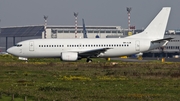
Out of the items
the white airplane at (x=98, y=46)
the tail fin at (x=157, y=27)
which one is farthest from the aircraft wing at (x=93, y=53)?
the tail fin at (x=157, y=27)

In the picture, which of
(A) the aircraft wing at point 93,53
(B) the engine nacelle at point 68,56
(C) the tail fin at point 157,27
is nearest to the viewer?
(A) the aircraft wing at point 93,53

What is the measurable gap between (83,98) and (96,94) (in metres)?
2.04

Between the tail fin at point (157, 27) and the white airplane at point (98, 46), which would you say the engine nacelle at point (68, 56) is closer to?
the white airplane at point (98, 46)

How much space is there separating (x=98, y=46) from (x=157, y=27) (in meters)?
7.89

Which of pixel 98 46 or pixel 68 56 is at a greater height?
pixel 98 46

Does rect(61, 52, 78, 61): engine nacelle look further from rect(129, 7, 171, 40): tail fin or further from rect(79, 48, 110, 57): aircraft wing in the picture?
rect(129, 7, 171, 40): tail fin

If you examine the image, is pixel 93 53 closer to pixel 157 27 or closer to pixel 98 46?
pixel 98 46

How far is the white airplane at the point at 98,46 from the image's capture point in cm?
6788

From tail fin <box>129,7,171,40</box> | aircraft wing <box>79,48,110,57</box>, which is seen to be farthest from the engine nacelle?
tail fin <box>129,7,171,40</box>

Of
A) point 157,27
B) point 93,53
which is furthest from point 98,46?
point 157,27

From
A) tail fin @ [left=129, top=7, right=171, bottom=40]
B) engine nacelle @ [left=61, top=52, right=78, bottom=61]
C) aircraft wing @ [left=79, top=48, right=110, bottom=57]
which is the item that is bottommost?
engine nacelle @ [left=61, top=52, right=78, bottom=61]

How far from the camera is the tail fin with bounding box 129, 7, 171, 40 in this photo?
69000mm

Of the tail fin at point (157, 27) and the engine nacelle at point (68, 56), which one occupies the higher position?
the tail fin at point (157, 27)

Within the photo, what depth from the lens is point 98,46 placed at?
6906cm
